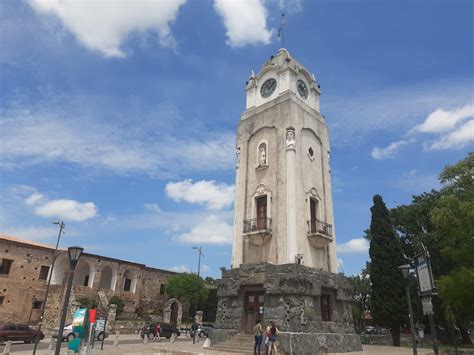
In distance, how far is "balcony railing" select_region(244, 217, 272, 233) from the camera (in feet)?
66.4

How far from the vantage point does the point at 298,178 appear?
20.9m

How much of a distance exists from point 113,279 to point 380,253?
1180 inches

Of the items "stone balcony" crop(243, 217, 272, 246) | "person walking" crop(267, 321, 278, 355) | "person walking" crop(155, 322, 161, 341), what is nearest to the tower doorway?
"stone balcony" crop(243, 217, 272, 246)

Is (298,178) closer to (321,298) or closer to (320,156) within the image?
(320,156)

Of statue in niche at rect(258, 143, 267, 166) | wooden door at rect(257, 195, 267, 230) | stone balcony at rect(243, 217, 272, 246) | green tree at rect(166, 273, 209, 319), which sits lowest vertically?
green tree at rect(166, 273, 209, 319)

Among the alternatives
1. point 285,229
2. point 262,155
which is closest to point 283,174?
point 262,155

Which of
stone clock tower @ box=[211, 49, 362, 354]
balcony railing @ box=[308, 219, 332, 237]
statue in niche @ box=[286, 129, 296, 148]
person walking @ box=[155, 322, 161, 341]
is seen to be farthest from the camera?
person walking @ box=[155, 322, 161, 341]

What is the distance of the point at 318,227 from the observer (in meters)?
21.1

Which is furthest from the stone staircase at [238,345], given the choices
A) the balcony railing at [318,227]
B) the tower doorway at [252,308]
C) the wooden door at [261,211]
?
the balcony railing at [318,227]

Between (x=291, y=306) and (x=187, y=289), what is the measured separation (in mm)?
28727

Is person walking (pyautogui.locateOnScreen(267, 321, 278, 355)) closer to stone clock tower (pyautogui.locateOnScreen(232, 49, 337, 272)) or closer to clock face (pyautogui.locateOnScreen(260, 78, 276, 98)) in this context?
stone clock tower (pyautogui.locateOnScreen(232, 49, 337, 272))

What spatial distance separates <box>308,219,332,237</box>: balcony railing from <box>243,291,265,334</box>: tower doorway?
475cm

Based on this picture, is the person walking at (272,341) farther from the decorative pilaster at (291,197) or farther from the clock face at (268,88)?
the clock face at (268,88)

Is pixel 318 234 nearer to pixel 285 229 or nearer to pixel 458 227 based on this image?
pixel 285 229
